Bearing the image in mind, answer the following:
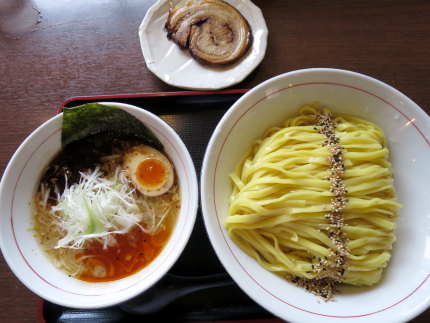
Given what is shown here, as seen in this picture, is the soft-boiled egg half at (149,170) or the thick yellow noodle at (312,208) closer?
the thick yellow noodle at (312,208)

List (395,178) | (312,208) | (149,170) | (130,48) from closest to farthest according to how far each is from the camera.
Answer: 1. (312,208)
2. (395,178)
3. (149,170)
4. (130,48)

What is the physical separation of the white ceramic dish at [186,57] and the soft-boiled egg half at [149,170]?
495 mm

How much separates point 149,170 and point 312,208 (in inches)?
28.5

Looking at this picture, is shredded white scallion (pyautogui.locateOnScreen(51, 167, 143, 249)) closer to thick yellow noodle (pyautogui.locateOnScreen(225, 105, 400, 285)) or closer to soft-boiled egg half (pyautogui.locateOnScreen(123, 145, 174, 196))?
soft-boiled egg half (pyautogui.locateOnScreen(123, 145, 174, 196))

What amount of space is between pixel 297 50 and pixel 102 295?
1.58 m

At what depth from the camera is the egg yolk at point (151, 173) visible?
160 centimetres

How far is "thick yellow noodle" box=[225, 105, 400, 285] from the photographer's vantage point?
1.38 m

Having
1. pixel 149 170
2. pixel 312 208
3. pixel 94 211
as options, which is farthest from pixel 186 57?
pixel 312 208

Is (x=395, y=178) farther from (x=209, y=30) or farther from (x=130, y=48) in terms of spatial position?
(x=130, y=48)

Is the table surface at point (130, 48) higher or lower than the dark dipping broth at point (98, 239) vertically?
higher

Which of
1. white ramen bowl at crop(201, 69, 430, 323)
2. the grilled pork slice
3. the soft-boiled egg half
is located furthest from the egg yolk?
the grilled pork slice

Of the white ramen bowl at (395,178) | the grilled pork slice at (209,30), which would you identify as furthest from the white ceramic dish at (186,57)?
the white ramen bowl at (395,178)

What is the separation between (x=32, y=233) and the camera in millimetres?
1515

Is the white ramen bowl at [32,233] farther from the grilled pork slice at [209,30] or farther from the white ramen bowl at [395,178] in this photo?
the grilled pork slice at [209,30]
